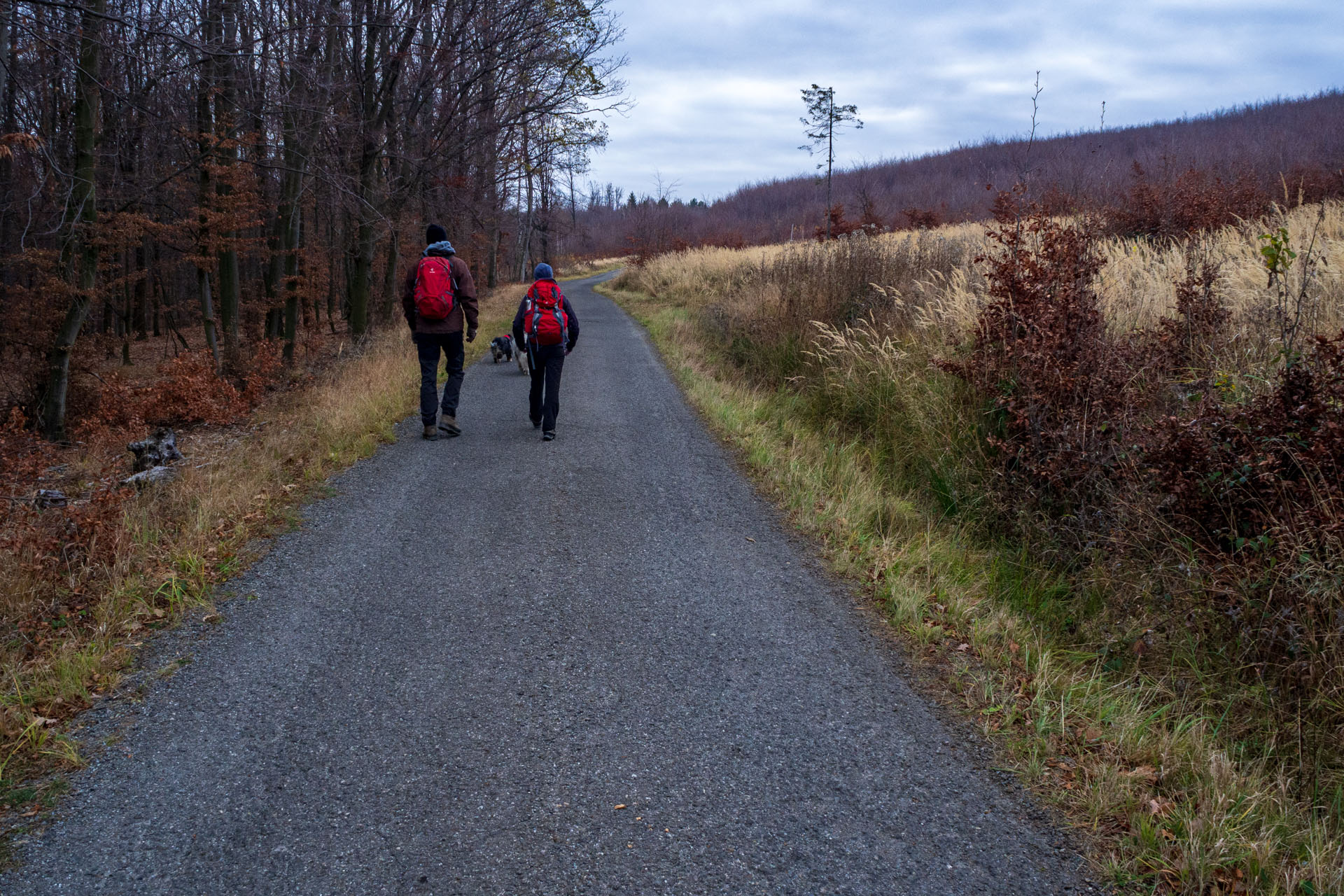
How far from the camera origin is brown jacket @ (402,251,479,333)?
8.33 m

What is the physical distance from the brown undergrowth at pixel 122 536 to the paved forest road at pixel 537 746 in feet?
0.88

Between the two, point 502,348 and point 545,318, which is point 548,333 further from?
point 502,348

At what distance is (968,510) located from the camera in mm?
6465

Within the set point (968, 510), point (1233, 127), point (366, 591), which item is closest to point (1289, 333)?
point (968, 510)

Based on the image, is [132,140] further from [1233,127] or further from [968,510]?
[1233,127]

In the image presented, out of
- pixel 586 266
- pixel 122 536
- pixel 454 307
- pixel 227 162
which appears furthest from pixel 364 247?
pixel 586 266

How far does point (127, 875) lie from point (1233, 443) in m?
5.52

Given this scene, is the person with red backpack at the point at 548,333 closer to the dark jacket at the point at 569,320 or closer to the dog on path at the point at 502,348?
the dark jacket at the point at 569,320

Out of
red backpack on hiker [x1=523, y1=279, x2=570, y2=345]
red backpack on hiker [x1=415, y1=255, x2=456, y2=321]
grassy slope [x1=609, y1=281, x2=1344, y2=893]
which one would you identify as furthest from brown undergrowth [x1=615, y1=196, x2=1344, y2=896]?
red backpack on hiker [x1=415, y1=255, x2=456, y2=321]

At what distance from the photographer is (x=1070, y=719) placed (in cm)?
350

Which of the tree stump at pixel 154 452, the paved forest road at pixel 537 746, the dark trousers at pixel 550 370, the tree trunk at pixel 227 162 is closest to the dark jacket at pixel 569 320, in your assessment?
the dark trousers at pixel 550 370

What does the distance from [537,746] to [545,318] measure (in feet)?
18.8

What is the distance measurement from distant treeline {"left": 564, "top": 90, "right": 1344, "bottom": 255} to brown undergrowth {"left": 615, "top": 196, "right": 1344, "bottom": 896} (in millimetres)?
1475

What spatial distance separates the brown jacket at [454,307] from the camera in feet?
27.3
